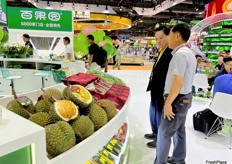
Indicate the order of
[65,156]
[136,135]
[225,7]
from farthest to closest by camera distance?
[225,7], [136,135], [65,156]

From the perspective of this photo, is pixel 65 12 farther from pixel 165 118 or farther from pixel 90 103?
pixel 90 103

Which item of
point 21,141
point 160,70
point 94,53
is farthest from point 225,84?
point 94,53

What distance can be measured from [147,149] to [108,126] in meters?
1.83

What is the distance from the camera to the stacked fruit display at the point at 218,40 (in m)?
12.2

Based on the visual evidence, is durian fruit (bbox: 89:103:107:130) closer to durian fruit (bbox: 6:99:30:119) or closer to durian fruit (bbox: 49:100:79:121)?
durian fruit (bbox: 49:100:79:121)

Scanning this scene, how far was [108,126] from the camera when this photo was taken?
49.9 inches

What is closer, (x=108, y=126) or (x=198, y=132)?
(x=108, y=126)

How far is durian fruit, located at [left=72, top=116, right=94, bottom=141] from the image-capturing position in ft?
3.46

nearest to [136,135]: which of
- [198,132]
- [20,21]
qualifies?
[198,132]

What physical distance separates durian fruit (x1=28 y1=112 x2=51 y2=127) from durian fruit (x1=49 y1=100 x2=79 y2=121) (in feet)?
0.09

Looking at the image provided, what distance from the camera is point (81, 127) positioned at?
1.06 m

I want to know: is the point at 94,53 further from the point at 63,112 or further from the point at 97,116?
the point at 63,112

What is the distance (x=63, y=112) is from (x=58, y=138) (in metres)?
0.16

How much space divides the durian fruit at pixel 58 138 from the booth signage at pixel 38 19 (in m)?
5.93
